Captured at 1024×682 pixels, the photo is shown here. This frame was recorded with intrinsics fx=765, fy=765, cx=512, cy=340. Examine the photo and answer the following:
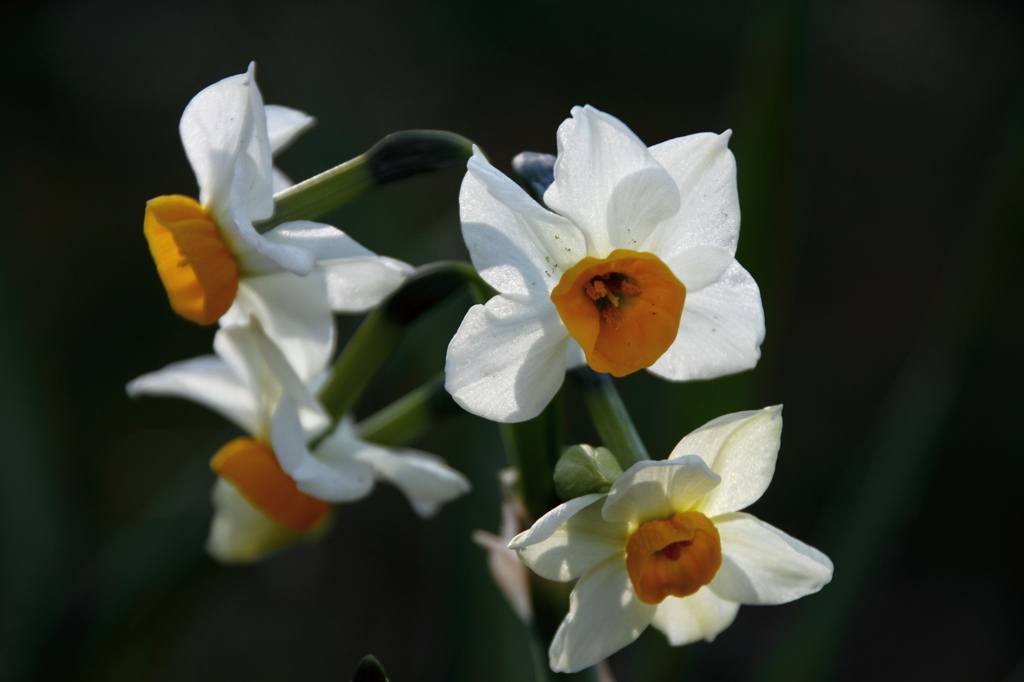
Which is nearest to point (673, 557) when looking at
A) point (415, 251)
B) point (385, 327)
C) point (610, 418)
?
point (610, 418)

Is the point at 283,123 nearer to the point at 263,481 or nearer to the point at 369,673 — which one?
the point at 263,481

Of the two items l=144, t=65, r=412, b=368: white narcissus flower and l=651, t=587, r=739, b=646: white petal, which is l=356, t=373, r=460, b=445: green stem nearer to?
l=144, t=65, r=412, b=368: white narcissus flower

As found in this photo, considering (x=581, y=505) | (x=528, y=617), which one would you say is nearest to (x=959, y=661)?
(x=528, y=617)

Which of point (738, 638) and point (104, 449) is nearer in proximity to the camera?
point (738, 638)

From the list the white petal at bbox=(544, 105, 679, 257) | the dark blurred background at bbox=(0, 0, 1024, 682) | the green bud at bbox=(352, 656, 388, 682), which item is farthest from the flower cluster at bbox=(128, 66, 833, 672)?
the dark blurred background at bbox=(0, 0, 1024, 682)

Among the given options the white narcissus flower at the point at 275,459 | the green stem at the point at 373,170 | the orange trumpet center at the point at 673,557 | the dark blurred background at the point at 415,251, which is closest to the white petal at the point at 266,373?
the white narcissus flower at the point at 275,459

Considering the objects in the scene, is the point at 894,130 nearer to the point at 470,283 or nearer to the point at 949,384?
the point at 949,384

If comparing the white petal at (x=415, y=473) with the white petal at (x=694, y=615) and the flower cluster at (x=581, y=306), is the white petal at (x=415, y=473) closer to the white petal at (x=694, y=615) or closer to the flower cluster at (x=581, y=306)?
the flower cluster at (x=581, y=306)
